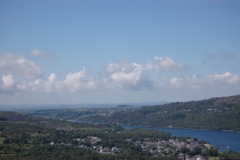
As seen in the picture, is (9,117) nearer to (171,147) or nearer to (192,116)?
(192,116)

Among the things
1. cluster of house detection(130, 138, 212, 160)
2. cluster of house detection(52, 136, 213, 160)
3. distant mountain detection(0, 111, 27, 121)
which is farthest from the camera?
distant mountain detection(0, 111, 27, 121)

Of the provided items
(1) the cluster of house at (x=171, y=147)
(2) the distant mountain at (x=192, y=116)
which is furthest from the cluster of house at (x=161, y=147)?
(2) the distant mountain at (x=192, y=116)

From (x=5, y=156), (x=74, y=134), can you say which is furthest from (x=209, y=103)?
(x=5, y=156)

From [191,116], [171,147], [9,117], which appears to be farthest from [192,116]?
[171,147]

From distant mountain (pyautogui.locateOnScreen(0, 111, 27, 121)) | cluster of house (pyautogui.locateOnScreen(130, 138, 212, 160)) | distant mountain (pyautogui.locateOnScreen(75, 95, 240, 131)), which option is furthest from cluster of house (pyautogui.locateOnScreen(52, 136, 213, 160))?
distant mountain (pyautogui.locateOnScreen(0, 111, 27, 121))

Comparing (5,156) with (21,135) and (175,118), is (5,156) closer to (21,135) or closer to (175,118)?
(21,135)

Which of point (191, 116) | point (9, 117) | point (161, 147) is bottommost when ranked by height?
point (161, 147)

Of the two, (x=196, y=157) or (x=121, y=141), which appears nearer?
(x=196, y=157)

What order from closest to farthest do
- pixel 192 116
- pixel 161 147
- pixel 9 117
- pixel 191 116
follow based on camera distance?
1. pixel 161 147
2. pixel 9 117
3. pixel 192 116
4. pixel 191 116

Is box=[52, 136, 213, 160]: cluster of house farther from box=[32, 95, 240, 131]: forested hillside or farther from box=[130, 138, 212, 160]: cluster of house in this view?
box=[32, 95, 240, 131]: forested hillside

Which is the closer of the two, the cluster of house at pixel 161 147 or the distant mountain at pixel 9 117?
the cluster of house at pixel 161 147

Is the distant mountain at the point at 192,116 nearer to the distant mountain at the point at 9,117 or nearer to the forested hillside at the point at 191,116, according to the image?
the forested hillside at the point at 191,116
